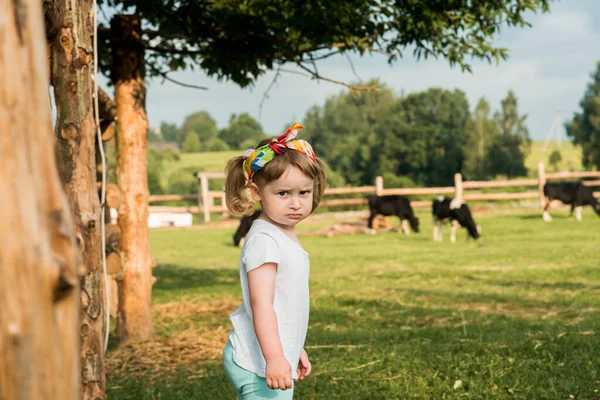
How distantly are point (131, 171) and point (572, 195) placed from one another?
23709mm

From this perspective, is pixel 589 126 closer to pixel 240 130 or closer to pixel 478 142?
pixel 478 142

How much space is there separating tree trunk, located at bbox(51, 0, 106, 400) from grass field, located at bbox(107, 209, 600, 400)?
5.20ft

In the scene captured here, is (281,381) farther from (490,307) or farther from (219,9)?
(490,307)

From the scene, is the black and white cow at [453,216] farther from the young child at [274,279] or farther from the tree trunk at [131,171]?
the young child at [274,279]

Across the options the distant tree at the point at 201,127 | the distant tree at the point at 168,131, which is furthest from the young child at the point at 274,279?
the distant tree at the point at 168,131

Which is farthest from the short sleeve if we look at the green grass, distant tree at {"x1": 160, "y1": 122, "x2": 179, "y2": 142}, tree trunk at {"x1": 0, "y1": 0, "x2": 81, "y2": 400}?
distant tree at {"x1": 160, "y1": 122, "x2": 179, "y2": 142}

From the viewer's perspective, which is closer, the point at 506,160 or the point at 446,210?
the point at 446,210

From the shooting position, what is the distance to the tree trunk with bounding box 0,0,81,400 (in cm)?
132

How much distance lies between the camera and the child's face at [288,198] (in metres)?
3.30

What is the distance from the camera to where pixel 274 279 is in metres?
3.15

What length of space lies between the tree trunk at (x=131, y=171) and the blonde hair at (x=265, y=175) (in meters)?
4.00

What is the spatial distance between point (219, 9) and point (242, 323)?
4.95 meters

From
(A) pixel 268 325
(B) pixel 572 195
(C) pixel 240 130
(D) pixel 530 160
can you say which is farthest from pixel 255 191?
(C) pixel 240 130

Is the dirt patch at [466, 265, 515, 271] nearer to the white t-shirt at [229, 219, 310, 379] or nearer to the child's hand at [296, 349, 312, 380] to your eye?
the child's hand at [296, 349, 312, 380]
